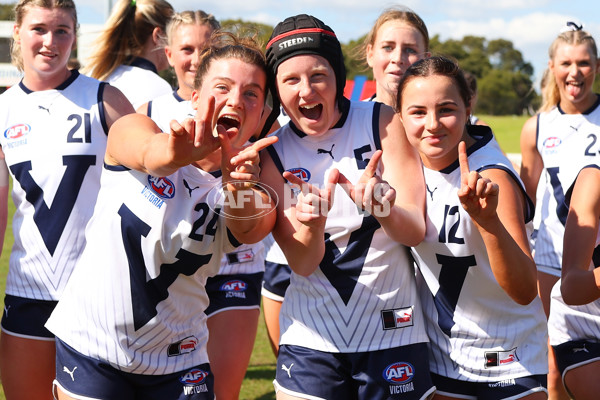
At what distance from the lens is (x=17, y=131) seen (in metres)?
3.75

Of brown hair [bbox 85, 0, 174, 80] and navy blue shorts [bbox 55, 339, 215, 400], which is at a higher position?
brown hair [bbox 85, 0, 174, 80]

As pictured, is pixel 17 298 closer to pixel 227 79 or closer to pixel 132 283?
pixel 132 283

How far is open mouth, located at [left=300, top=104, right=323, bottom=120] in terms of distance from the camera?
A: 9.91 feet

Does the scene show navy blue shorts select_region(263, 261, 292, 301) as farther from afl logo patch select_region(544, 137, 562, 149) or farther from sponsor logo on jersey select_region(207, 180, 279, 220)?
afl logo patch select_region(544, 137, 562, 149)

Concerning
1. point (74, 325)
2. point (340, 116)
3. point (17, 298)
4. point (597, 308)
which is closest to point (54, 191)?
point (17, 298)

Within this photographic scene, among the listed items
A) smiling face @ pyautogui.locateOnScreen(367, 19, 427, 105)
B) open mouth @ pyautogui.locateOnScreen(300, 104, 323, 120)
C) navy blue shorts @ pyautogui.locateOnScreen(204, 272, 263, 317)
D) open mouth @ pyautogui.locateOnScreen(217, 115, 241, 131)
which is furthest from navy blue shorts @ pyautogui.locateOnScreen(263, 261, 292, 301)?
open mouth @ pyautogui.locateOnScreen(217, 115, 241, 131)

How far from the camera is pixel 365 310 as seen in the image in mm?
2984

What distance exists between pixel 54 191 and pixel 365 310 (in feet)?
5.56

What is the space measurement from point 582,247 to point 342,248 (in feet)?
3.73

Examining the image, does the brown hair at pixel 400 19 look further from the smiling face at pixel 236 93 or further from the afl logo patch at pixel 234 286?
the smiling face at pixel 236 93

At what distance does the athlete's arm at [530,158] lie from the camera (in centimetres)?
567

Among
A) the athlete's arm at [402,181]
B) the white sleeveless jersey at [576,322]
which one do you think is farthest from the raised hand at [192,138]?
the white sleeveless jersey at [576,322]

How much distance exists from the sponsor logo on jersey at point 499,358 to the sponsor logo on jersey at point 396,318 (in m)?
0.35

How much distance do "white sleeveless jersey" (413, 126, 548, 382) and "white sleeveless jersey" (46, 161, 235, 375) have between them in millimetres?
864
